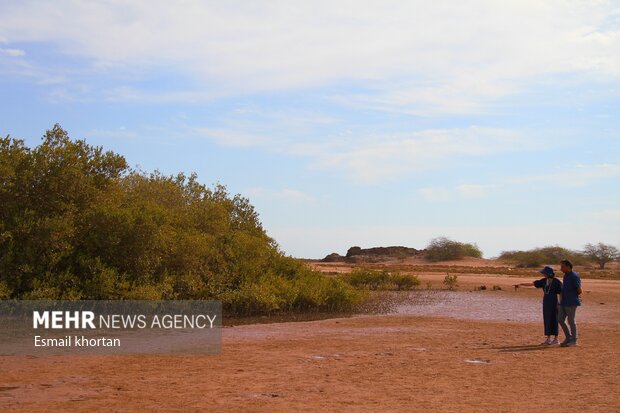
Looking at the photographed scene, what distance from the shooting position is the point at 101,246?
19469 millimetres

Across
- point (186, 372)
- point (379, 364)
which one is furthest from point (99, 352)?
point (379, 364)

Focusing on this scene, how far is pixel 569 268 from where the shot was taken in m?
14.8

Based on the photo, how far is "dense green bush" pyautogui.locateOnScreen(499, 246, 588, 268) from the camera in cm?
8450

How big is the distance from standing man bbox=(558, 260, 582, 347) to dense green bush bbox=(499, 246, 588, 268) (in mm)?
72186

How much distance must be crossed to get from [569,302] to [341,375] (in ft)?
20.6

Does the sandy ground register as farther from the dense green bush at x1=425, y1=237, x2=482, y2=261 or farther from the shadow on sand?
the dense green bush at x1=425, y1=237, x2=482, y2=261

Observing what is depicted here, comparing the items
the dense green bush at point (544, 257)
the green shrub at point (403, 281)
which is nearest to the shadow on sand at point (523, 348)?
the green shrub at point (403, 281)

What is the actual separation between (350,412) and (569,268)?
8.36 m

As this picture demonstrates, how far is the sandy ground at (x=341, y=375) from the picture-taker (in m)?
8.72

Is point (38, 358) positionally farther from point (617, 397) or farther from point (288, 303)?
point (288, 303)

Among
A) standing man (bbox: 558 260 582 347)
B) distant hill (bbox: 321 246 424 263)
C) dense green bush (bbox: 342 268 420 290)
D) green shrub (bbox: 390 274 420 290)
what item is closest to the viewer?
standing man (bbox: 558 260 582 347)

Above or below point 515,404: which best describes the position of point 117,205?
above

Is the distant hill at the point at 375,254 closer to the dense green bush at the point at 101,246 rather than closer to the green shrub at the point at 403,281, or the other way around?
the green shrub at the point at 403,281

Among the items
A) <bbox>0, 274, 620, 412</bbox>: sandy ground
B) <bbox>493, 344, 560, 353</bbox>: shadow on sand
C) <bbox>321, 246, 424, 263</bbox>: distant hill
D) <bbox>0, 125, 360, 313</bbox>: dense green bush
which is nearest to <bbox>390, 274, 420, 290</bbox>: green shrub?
<bbox>0, 125, 360, 313</bbox>: dense green bush
